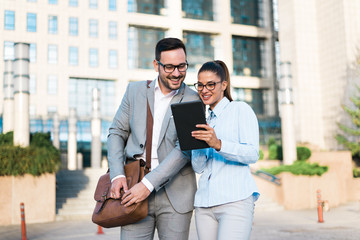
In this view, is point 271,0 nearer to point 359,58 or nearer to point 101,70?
point 359,58

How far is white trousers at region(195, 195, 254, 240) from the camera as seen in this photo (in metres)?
2.89

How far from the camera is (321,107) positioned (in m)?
33.4

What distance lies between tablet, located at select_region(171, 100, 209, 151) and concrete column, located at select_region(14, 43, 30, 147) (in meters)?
12.8

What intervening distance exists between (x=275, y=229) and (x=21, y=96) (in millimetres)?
9773

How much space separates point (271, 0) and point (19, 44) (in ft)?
110

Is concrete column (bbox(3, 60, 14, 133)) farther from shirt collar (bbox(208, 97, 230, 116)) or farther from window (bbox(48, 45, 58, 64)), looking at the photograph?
shirt collar (bbox(208, 97, 230, 116))

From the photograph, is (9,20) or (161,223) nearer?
(161,223)

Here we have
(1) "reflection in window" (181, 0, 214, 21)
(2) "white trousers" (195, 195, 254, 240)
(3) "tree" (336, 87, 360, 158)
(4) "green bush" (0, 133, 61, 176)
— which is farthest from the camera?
(1) "reflection in window" (181, 0, 214, 21)

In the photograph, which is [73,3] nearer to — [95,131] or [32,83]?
[32,83]

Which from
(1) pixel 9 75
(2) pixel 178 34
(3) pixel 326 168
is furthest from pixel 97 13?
(3) pixel 326 168

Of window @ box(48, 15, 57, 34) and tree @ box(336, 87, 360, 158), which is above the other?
window @ box(48, 15, 57, 34)

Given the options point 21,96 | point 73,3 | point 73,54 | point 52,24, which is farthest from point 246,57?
point 21,96

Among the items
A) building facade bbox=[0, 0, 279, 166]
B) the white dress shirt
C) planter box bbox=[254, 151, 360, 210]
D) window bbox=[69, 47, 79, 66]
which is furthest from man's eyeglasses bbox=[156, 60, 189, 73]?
window bbox=[69, 47, 79, 66]

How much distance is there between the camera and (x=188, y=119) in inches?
108
